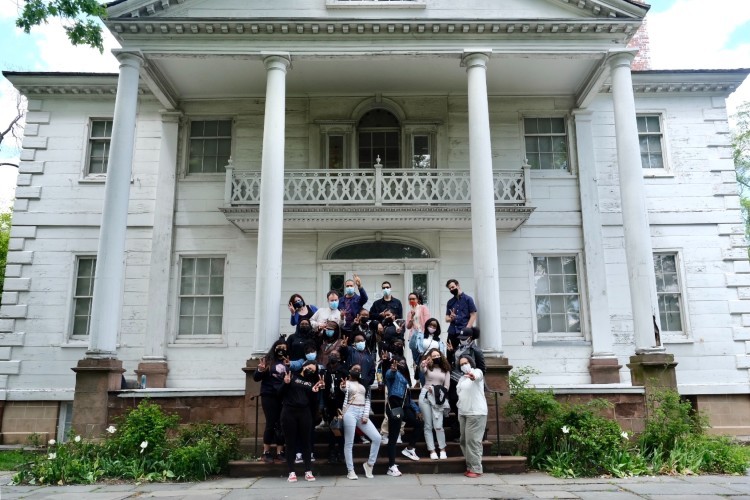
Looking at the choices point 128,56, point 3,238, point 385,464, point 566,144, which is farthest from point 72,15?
point 3,238

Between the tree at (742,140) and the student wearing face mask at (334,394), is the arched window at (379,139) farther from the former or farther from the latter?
the tree at (742,140)

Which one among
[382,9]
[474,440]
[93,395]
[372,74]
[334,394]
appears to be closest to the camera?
[474,440]

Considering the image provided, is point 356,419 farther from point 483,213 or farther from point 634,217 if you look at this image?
point 634,217

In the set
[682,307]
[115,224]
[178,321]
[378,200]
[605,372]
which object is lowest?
[605,372]

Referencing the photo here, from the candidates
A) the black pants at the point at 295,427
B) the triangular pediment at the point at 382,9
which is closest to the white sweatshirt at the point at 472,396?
the black pants at the point at 295,427

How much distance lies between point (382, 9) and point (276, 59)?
284 cm

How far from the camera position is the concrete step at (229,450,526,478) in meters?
8.68

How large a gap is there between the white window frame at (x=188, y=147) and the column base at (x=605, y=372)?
1079cm

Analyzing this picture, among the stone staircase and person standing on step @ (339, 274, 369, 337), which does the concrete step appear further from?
person standing on step @ (339, 274, 369, 337)

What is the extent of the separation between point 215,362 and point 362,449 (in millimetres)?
6092

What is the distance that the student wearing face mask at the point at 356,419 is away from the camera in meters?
8.25

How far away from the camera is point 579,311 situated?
1428 cm

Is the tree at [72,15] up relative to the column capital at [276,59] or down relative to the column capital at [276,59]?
down


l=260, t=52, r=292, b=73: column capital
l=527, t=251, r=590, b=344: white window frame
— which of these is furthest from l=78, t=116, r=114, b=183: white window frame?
l=527, t=251, r=590, b=344: white window frame
